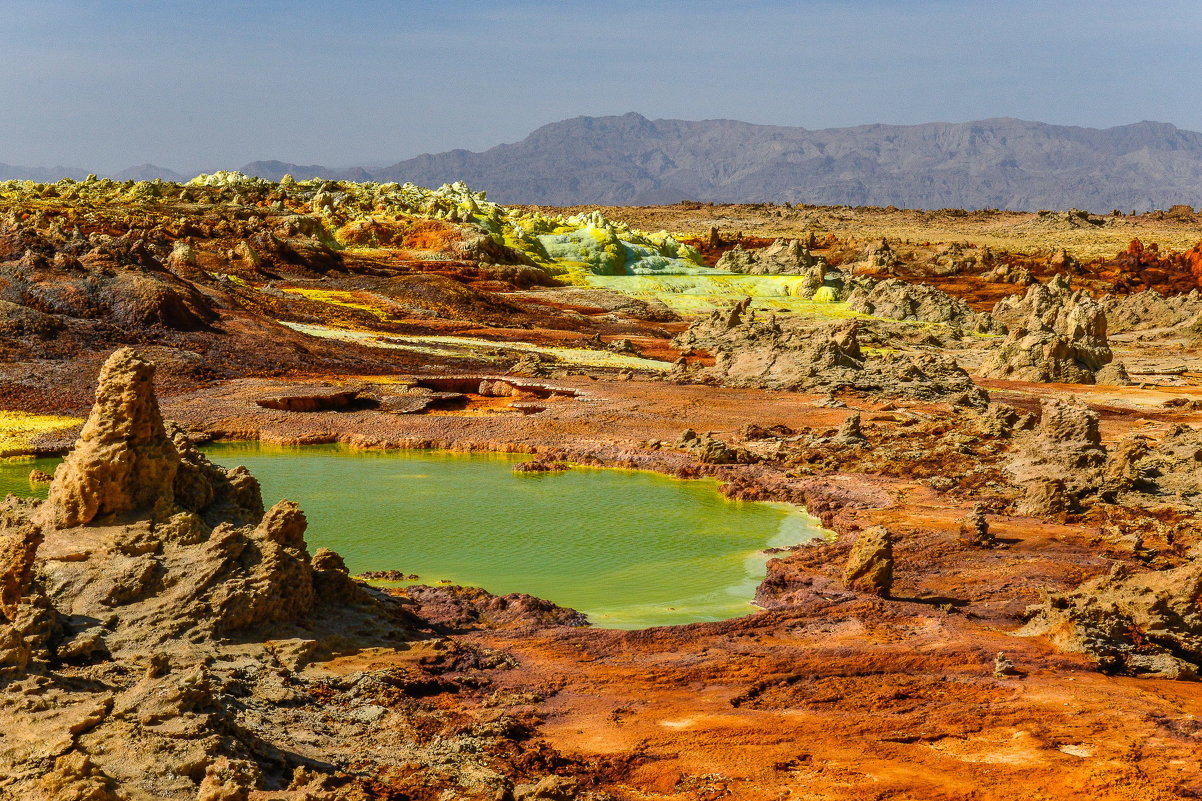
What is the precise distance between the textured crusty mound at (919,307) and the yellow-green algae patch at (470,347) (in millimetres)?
15299

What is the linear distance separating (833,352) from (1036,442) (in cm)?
914

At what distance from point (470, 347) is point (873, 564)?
19.8 metres

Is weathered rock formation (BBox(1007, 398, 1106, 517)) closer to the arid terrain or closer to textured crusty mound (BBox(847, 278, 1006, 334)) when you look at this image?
the arid terrain

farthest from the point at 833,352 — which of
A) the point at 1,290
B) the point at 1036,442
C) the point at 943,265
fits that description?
the point at 943,265

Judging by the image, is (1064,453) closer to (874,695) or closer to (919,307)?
(874,695)

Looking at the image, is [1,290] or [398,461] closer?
[398,461]

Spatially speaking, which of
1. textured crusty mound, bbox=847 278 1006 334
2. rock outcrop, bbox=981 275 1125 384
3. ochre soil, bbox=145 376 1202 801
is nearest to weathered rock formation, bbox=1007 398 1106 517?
ochre soil, bbox=145 376 1202 801

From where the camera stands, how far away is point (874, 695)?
7730mm

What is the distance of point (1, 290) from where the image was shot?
2408 centimetres

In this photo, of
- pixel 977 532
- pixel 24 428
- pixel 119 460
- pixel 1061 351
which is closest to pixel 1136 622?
pixel 977 532

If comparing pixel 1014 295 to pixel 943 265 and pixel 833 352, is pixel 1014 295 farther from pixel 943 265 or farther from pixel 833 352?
pixel 833 352

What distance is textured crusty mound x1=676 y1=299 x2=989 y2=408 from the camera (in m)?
23.2

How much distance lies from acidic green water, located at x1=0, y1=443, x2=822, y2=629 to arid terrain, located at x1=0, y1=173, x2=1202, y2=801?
0.53 meters

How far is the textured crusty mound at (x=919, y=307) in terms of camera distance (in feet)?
132
